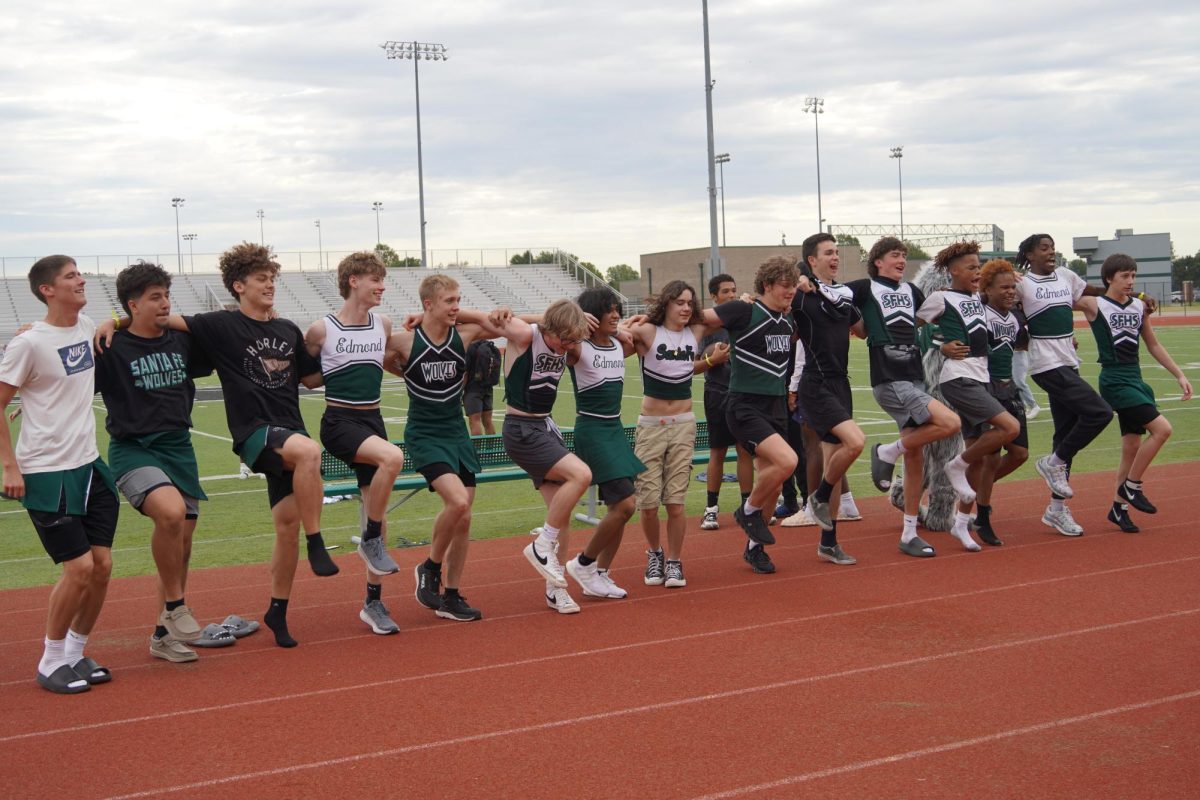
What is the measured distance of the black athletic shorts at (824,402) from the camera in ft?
27.1

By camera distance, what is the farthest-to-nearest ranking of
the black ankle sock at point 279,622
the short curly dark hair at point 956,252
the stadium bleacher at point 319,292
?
→ the stadium bleacher at point 319,292
the short curly dark hair at point 956,252
the black ankle sock at point 279,622

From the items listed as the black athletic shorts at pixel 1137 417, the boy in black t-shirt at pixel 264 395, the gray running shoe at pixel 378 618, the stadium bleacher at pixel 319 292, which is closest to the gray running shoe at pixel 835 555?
the black athletic shorts at pixel 1137 417

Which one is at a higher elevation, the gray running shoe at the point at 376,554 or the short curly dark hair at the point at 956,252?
the short curly dark hair at the point at 956,252

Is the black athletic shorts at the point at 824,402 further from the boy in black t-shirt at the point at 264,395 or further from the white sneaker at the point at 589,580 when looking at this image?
the boy in black t-shirt at the point at 264,395

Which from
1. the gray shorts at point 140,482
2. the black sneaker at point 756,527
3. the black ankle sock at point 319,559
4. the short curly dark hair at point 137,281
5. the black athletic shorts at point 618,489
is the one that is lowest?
the black sneaker at point 756,527

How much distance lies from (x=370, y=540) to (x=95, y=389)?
157 cm

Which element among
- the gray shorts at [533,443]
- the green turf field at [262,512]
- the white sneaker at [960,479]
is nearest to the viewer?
the gray shorts at [533,443]

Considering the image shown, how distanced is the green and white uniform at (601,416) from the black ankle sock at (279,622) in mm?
1941

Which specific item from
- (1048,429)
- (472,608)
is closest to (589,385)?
(472,608)

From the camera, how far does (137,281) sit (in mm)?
6000

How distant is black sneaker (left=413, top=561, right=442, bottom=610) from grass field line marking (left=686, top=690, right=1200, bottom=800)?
312cm

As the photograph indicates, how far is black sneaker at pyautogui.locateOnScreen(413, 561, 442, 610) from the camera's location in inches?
275

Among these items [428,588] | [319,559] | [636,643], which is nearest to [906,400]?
[636,643]

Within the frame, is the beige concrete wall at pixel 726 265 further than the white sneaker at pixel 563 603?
Yes
